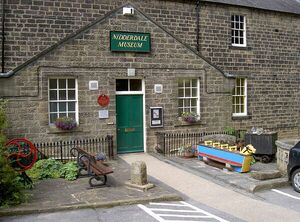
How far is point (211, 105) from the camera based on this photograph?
15469 mm

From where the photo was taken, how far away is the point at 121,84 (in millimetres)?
13820

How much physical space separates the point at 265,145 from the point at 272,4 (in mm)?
9348

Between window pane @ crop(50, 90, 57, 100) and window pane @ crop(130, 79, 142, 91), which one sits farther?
window pane @ crop(130, 79, 142, 91)

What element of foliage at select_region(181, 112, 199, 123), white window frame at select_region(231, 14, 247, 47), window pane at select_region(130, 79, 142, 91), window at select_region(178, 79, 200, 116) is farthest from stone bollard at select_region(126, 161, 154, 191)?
white window frame at select_region(231, 14, 247, 47)

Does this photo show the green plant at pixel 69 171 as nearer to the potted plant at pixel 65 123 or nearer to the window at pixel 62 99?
the potted plant at pixel 65 123

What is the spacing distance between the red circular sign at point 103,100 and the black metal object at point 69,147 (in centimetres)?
125

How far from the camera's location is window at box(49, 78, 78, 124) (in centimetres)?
1259

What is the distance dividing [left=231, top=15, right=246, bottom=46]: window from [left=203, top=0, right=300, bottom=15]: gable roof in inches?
27.4

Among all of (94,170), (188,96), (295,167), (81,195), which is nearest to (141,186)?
(94,170)

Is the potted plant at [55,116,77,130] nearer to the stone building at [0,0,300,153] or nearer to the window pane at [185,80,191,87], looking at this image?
the stone building at [0,0,300,153]

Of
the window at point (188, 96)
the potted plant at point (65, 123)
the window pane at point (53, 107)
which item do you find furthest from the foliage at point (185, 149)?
the window pane at point (53, 107)

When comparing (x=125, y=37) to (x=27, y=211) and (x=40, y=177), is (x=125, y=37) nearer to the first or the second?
(x=40, y=177)

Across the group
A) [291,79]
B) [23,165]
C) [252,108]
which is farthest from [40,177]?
[291,79]

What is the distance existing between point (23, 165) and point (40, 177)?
1373 mm
